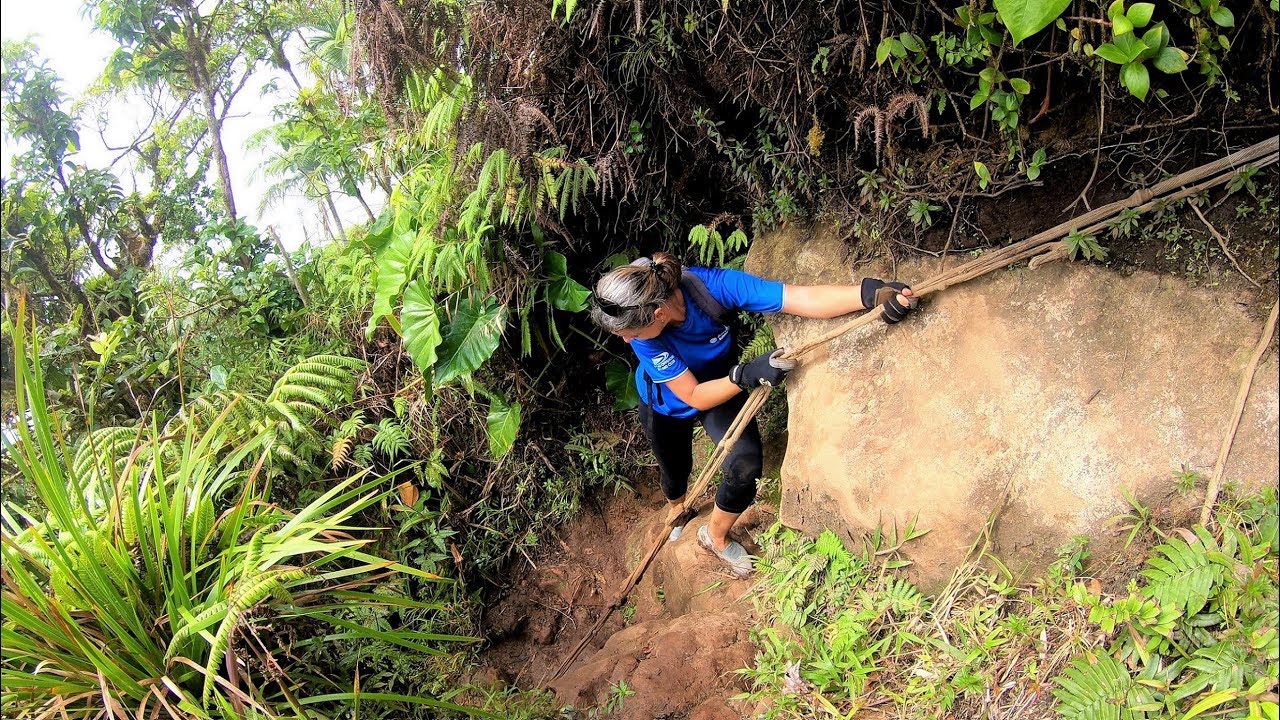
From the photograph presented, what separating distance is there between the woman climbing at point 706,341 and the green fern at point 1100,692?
1244mm

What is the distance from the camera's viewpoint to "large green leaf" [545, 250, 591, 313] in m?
3.54

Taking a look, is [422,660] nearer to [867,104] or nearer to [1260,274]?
[867,104]

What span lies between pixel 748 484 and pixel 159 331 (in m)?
4.06

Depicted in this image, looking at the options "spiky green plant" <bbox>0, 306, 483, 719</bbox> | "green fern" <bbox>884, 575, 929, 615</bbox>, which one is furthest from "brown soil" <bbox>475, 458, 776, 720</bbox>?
"spiky green plant" <bbox>0, 306, 483, 719</bbox>

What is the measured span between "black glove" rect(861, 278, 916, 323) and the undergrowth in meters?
0.86

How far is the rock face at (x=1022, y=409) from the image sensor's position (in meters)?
2.01

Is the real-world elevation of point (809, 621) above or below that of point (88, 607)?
below

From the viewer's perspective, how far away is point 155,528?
2496 millimetres

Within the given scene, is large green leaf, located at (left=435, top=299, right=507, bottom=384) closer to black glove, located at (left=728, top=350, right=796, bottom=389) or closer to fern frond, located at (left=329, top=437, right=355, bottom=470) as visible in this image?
fern frond, located at (left=329, top=437, right=355, bottom=470)

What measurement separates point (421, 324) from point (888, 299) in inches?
86.7

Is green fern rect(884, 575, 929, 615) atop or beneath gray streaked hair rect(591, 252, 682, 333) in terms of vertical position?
beneath

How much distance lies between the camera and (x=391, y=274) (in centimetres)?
367

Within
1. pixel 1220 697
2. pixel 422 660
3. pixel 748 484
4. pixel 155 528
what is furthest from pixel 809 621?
pixel 155 528

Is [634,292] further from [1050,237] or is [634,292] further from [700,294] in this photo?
[1050,237]
